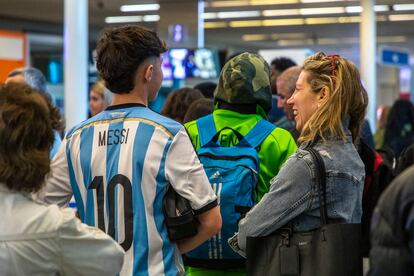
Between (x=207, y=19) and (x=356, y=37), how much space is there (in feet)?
19.0

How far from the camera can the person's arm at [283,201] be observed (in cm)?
232

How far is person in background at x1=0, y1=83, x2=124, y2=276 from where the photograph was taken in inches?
74.5

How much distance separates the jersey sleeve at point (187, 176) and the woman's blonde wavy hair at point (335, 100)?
36 cm

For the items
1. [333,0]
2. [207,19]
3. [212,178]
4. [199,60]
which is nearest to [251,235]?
[212,178]

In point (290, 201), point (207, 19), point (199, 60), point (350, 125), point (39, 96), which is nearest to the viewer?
point (39, 96)

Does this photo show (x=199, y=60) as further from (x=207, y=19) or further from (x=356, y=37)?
(x=356, y=37)

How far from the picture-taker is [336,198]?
2352mm

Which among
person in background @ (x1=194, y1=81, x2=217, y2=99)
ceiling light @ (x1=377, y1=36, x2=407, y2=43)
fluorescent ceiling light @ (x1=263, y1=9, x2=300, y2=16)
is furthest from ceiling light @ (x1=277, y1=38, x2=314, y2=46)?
person in background @ (x1=194, y1=81, x2=217, y2=99)

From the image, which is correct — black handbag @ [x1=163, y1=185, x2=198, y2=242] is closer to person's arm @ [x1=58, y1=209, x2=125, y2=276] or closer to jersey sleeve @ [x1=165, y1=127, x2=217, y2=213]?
jersey sleeve @ [x1=165, y1=127, x2=217, y2=213]

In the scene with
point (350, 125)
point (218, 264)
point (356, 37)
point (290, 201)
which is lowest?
point (218, 264)

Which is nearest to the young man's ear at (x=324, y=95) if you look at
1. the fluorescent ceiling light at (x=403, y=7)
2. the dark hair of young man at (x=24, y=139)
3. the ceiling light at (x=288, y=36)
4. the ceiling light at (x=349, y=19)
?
the dark hair of young man at (x=24, y=139)

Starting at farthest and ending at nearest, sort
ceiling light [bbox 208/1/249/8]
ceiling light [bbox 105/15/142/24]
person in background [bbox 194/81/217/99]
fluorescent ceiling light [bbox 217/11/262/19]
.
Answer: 1. ceiling light [bbox 105/15/142/24]
2. fluorescent ceiling light [bbox 217/11/262/19]
3. ceiling light [bbox 208/1/249/8]
4. person in background [bbox 194/81/217/99]

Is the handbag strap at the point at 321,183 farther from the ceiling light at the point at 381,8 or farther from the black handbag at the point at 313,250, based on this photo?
the ceiling light at the point at 381,8

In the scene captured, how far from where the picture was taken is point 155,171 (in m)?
2.25
